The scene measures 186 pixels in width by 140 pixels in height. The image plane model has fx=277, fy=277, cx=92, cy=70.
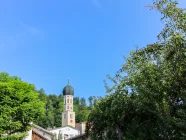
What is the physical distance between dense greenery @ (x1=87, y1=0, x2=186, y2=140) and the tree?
8.48 m

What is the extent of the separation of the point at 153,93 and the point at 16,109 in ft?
44.0

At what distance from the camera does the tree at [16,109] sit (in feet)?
66.1

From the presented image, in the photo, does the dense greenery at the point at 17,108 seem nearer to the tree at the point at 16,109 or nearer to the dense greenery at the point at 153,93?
the tree at the point at 16,109

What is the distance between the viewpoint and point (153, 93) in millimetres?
9922

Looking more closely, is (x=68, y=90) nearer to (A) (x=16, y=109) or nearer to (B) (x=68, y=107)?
(B) (x=68, y=107)

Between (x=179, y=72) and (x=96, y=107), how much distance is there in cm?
561

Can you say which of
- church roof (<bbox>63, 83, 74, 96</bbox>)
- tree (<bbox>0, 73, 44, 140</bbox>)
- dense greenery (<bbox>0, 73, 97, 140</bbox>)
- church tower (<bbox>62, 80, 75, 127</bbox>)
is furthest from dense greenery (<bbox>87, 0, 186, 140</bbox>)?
church roof (<bbox>63, 83, 74, 96</bbox>)

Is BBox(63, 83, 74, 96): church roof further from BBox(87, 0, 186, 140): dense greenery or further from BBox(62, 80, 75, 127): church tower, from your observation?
BBox(87, 0, 186, 140): dense greenery

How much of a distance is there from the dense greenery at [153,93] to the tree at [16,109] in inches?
334

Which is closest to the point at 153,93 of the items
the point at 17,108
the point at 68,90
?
the point at 17,108

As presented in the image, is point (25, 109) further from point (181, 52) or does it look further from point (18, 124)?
point (181, 52)

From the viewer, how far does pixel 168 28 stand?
372 inches

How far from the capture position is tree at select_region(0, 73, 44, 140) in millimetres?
20141

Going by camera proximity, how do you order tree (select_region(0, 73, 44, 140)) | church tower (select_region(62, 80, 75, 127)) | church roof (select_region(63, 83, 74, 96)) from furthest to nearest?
church roof (select_region(63, 83, 74, 96)), church tower (select_region(62, 80, 75, 127)), tree (select_region(0, 73, 44, 140))
